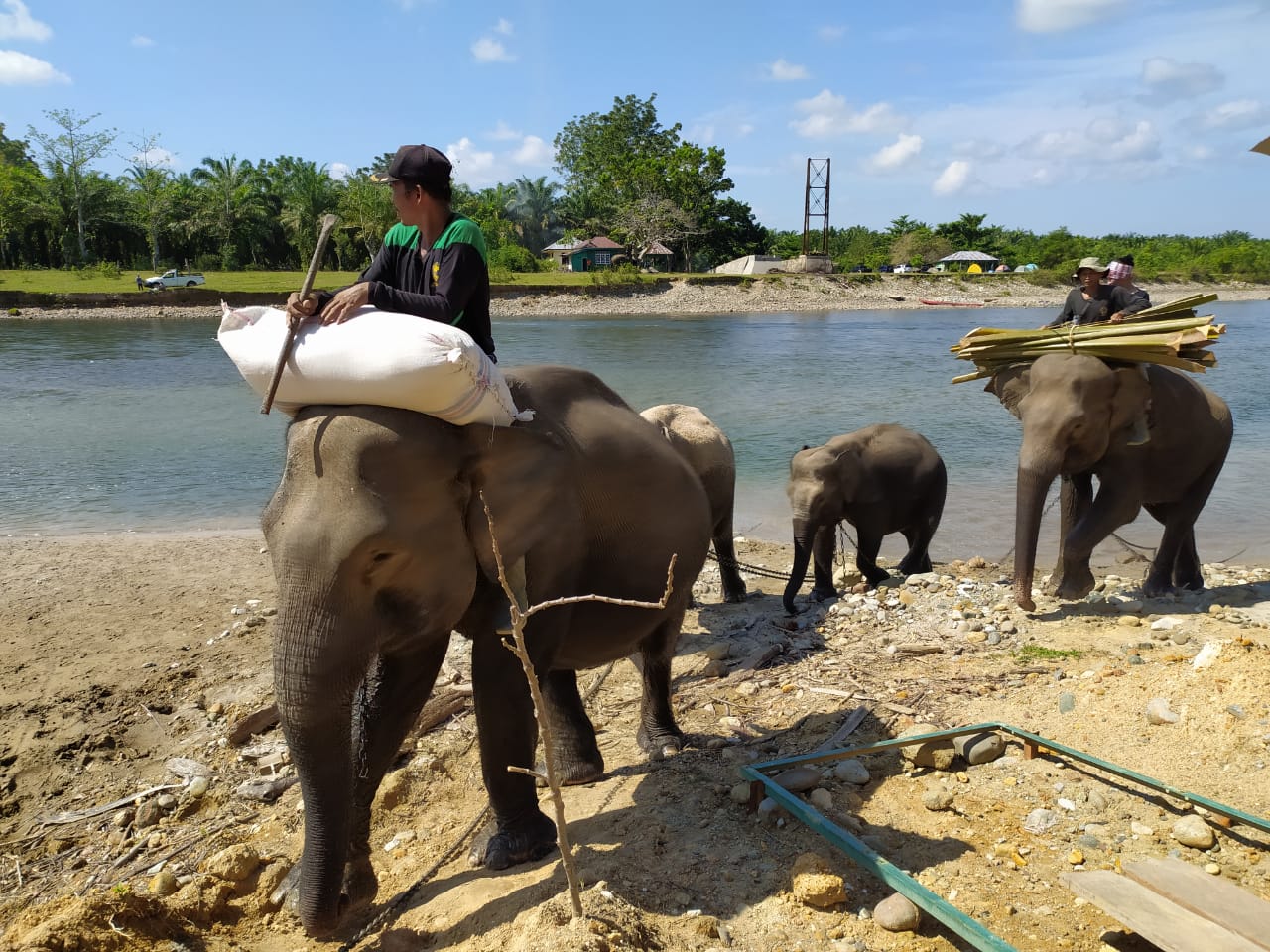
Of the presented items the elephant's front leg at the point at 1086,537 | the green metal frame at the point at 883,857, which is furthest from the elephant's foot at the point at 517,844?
the elephant's front leg at the point at 1086,537

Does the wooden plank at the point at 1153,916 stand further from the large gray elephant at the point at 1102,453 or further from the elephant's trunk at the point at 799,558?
the elephant's trunk at the point at 799,558

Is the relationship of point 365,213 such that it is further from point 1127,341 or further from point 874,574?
point 1127,341

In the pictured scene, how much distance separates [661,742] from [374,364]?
127 inches

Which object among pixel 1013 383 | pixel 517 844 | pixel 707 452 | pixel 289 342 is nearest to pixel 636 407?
pixel 707 452

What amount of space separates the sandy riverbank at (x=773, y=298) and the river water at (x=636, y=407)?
551cm

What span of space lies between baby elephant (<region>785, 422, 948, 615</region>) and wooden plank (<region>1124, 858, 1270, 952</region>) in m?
5.87

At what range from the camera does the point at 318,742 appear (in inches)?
130

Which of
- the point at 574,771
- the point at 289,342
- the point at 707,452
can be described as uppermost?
the point at 289,342

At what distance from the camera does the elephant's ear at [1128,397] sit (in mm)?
8359

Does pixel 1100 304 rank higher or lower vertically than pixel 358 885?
higher

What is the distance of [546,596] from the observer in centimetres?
396

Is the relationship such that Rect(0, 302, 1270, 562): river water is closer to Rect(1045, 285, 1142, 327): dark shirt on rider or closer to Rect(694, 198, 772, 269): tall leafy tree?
Rect(1045, 285, 1142, 327): dark shirt on rider

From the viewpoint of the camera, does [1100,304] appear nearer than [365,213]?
Yes

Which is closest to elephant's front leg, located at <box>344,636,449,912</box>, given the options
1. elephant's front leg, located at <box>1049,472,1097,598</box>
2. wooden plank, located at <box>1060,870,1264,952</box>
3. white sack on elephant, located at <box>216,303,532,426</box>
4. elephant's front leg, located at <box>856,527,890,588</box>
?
white sack on elephant, located at <box>216,303,532,426</box>
